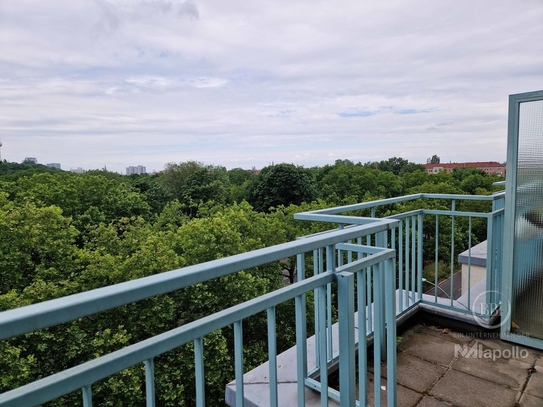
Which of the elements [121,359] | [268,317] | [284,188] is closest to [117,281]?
[268,317]

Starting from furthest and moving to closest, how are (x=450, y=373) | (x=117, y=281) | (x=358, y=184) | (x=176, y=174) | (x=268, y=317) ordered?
(x=176, y=174) < (x=358, y=184) < (x=117, y=281) < (x=450, y=373) < (x=268, y=317)

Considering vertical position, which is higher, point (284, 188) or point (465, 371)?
point (284, 188)

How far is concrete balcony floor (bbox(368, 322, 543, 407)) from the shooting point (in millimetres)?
2203

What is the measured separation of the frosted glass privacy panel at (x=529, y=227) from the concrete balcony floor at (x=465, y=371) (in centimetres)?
27

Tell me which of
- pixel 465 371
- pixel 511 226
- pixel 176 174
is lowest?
pixel 465 371

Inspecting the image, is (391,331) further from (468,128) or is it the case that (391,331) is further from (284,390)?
(468,128)

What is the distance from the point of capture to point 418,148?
25.8 metres

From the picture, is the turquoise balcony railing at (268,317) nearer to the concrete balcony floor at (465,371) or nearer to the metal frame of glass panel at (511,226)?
the concrete balcony floor at (465,371)

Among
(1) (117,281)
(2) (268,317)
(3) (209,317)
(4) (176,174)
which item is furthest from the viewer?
(4) (176,174)

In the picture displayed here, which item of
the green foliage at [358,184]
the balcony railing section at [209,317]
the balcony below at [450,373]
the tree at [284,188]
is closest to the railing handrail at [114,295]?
the balcony railing section at [209,317]

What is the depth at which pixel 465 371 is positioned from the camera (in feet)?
8.14

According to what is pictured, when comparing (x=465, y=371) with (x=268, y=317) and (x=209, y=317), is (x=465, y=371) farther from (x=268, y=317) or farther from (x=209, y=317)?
(x=209, y=317)

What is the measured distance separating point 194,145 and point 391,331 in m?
38.3

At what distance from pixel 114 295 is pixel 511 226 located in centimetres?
297
